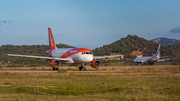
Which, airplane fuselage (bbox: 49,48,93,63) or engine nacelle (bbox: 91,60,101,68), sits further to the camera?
engine nacelle (bbox: 91,60,101,68)

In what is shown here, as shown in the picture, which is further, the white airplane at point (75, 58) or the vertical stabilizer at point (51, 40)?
the vertical stabilizer at point (51, 40)

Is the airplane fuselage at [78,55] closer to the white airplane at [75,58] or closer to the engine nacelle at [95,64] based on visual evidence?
the white airplane at [75,58]

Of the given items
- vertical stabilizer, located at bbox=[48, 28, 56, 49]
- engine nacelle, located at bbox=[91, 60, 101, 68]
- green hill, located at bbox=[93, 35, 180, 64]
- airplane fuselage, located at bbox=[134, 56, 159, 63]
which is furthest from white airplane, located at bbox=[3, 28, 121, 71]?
green hill, located at bbox=[93, 35, 180, 64]

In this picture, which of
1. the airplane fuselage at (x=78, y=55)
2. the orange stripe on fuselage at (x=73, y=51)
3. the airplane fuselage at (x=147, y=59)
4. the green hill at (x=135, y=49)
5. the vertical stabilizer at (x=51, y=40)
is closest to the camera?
the airplane fuselage at (x=78, y=55)

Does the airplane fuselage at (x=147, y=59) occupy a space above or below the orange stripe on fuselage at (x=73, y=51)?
below

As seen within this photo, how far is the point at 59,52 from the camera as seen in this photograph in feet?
163

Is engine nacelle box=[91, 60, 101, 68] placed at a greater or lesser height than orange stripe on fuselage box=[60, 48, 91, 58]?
lesser

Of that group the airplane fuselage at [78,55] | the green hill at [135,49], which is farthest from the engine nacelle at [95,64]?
the green hill at [135,49]

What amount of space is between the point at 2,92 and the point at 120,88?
792 cm

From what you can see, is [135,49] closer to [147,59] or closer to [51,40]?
[147,59]

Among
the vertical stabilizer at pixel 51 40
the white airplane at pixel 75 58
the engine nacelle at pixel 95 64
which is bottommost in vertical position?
the engine nacelle at pixel 95 64

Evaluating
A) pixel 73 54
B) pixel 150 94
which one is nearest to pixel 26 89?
pixel 150 94

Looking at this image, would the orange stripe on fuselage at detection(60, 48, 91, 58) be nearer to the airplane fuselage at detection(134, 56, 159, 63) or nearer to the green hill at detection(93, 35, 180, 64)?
the airplane fuselage at detection(134, 56, 159, 63)

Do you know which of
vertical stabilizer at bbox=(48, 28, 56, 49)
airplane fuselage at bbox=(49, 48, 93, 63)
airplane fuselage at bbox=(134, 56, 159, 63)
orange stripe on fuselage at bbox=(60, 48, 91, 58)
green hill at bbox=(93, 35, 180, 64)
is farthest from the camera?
green hill at bbox=(93, 35, 180, 64)
